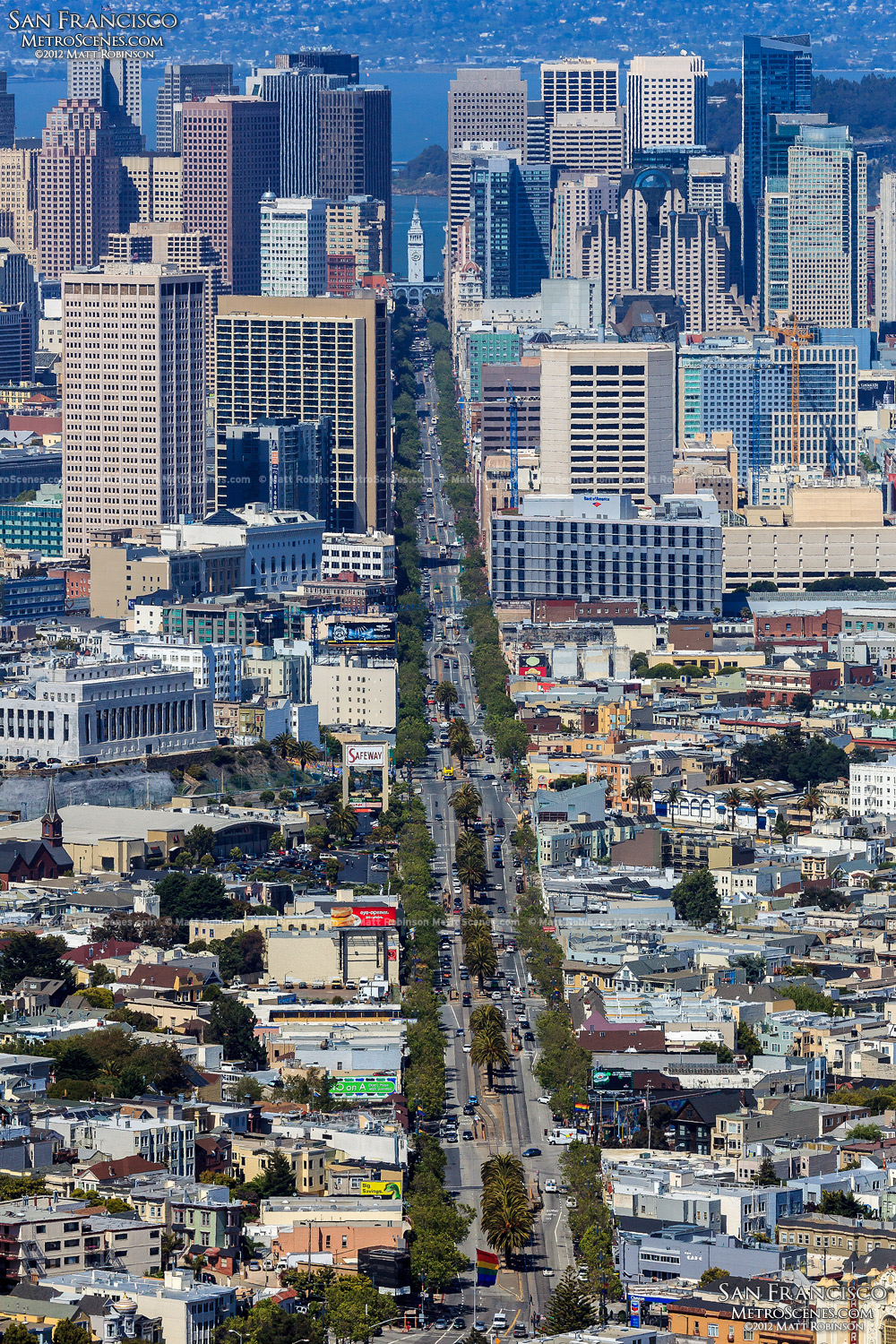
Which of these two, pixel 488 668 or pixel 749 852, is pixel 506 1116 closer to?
pixel 749 852

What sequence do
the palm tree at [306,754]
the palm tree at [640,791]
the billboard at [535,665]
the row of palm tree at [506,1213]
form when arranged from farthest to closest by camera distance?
the billboard at [535,665]
the palm tree at [306,754]
the palm tree at [640,791]
the row of palm tree at [506,1213]

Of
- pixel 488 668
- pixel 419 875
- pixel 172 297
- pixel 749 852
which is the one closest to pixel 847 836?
pixel 749 852

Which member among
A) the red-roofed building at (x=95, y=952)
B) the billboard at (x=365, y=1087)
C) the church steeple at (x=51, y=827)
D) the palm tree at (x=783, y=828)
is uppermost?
the church steeple at (x=51, y=827)

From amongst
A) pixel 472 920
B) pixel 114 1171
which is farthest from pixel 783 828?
pixel 114 1171

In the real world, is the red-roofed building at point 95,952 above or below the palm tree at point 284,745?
below

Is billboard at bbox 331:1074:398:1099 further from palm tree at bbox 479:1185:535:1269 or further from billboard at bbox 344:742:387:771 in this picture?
billboard at bbox 344:742:387:771

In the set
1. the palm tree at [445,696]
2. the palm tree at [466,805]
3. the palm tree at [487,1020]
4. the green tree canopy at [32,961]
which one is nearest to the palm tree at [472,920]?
the palm tree at [487,1020]

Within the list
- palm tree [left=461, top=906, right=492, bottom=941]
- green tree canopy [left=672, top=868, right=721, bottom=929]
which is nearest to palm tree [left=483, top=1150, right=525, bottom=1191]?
palm tree [left=461, top=906, right=492, bottom=941]

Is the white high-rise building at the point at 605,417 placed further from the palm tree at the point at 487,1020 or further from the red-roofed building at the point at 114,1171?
the red-roofed building at the point at 114,1171
